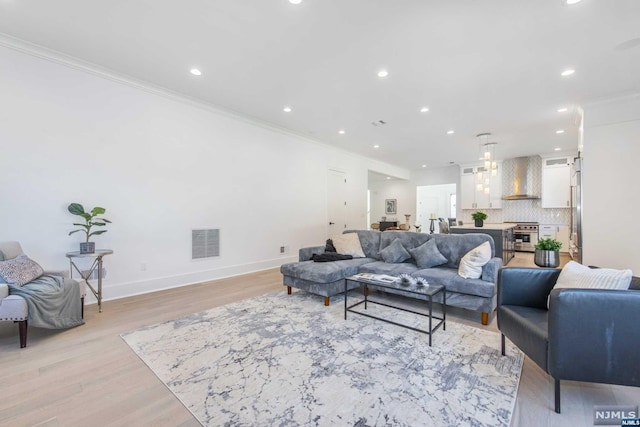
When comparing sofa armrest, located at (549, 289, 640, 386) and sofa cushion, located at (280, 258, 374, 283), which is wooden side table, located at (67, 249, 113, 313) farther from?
sofa armrest, located at (549, 289, 640, 386)

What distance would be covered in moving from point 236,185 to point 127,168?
174cm

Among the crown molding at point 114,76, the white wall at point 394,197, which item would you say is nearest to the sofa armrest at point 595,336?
the crown molding at point 114,76

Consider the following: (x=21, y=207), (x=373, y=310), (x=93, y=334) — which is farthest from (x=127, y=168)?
(x=373, y=310)

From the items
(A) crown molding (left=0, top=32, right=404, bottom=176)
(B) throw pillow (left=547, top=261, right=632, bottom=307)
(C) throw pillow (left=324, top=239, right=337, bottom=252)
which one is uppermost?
(A) crown molding (left=0, top=32, right=404, bottom=176)

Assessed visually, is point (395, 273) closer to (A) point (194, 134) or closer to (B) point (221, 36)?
(B) point (221, 36)

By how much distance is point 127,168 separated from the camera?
12.6 feet

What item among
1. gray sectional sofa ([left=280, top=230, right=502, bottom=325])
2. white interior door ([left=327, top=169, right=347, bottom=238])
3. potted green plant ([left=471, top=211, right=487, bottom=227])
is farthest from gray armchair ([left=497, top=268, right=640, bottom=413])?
white interior door ([left=327, top=169, right=347, bottom=238])

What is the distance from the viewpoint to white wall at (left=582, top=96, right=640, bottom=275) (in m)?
4.18

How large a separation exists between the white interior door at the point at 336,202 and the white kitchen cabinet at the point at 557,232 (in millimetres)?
6006

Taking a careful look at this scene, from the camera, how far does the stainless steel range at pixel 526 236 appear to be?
8422 millimetres

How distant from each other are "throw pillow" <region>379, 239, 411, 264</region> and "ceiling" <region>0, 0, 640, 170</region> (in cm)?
233

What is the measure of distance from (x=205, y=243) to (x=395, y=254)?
3.15m

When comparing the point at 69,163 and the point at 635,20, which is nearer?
the point at 635,20

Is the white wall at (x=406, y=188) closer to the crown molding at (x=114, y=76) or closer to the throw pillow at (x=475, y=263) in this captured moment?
the crown molding at (x=114, y=76)
